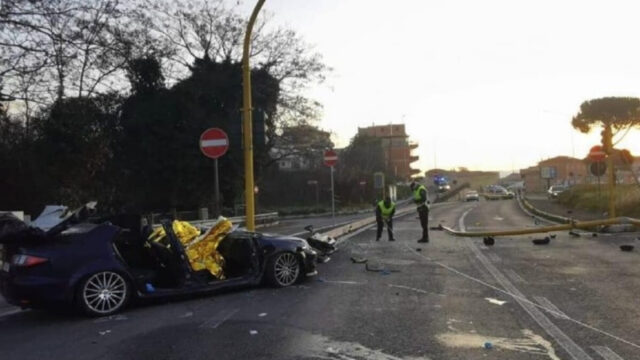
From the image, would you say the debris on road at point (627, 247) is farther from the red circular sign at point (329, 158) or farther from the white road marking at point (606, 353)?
the red circular sign at point (329, 158)

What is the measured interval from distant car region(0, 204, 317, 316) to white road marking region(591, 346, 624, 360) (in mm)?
4787

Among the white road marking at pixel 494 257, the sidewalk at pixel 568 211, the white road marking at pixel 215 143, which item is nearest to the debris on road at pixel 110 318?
the white road marking at pixel 215 143

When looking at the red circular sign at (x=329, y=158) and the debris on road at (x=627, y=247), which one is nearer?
the debris on road at (x=627, y=247)

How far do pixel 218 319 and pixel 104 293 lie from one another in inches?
59.5

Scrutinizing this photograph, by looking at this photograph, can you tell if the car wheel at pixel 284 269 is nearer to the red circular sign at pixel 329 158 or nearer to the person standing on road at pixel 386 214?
the person standing on road at pixel 386 214

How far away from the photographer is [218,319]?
7086 millimetres

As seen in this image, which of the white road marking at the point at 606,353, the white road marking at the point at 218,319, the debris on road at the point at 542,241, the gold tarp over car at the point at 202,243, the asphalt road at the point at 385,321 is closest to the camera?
the white road marking at the point at 606,353

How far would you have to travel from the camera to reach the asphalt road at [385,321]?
5.64 metres

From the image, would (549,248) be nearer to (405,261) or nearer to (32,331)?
(405,261)

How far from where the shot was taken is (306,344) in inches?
230

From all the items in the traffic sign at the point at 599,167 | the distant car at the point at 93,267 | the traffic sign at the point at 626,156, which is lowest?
the distant car at the point at 93,267

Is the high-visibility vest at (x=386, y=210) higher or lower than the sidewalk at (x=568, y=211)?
higher

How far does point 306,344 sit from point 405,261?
6493 mm

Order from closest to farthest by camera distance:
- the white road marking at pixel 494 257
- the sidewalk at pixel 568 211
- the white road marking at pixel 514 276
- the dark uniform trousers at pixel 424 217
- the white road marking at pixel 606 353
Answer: the white road marking at pixel 606 353, the white road marking at pixel 514 276, the white road marking at pixel 494 257, the dark uniform trousers at pixel 424 217, the sidewalk at pixel 568 211
